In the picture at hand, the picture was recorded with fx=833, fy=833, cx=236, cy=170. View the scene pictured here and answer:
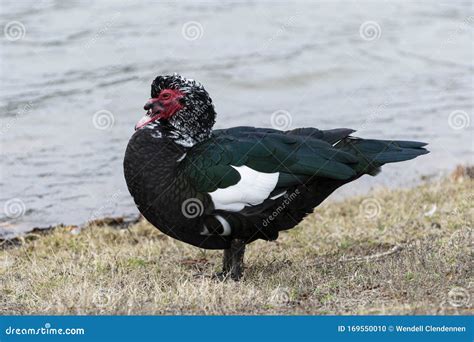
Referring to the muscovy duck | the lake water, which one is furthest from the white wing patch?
the lake water

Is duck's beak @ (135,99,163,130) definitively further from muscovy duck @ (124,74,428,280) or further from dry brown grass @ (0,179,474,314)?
dry brown grass @ (0,179,474,314)

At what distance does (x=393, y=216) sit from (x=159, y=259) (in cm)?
205

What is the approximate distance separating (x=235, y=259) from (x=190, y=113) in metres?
0.93

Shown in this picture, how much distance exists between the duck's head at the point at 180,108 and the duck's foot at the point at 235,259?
26.7 inches

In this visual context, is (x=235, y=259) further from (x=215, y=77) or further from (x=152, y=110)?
(x=215, y=77)

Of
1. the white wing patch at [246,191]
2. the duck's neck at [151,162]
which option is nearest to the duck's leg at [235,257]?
the white wing patch at [246,191]

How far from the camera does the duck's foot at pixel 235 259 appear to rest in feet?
16.6

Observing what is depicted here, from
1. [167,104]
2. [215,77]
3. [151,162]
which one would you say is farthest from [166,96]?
[215,77]

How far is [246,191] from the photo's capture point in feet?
15.7

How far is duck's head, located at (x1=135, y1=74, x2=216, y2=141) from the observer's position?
16.4 feet

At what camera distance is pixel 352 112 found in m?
10.1

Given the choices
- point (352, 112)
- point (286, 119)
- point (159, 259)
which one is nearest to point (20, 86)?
point (286, 119)

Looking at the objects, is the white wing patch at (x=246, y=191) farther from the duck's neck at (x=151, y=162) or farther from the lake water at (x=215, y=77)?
the lake water at (x=215, y=77)

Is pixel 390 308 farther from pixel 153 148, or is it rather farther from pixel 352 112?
pixel 352 112
